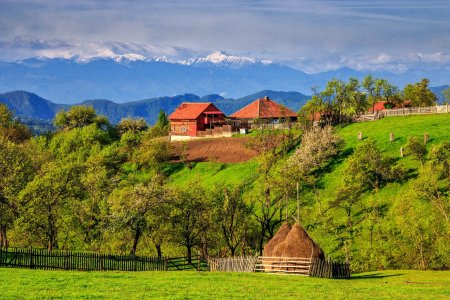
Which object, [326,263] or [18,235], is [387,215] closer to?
[326,263]

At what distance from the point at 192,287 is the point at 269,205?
40.3m

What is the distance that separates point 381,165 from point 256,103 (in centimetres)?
6761

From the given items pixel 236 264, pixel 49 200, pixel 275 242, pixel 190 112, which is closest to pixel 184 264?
pixel 236 264

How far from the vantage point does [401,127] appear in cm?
10325

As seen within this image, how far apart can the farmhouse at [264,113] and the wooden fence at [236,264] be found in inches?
3122

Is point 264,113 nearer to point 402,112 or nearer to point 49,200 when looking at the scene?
point 402,112

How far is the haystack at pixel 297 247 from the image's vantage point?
5612 centimetres

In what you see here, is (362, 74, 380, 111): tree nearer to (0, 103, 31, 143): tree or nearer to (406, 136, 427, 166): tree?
(406, 136, 427, 166): tree

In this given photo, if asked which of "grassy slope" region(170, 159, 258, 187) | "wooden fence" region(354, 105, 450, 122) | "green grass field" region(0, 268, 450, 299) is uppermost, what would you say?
"wooden fence" region(354, 105, 450, 122)

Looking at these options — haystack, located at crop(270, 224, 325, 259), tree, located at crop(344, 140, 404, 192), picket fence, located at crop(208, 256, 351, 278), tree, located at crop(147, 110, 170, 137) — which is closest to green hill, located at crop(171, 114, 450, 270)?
tree, located at crop(344, 140, 404, 192)

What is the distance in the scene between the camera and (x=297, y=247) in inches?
2219

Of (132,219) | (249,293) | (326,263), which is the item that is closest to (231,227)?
(132,219)

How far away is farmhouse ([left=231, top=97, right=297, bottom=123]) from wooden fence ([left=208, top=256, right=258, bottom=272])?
260ft

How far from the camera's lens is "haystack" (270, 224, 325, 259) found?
5612 centimetres
